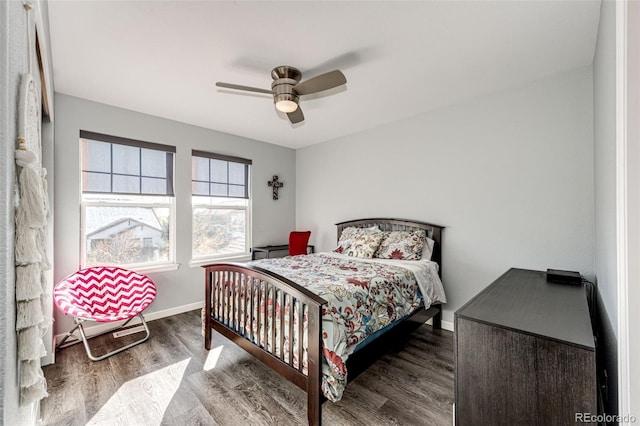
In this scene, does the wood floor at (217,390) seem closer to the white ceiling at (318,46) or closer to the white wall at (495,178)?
the white wall at (495,178)

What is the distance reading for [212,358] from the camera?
2451 millimetres

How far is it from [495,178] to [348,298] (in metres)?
2.06

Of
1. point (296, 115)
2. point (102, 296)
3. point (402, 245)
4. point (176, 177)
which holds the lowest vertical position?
point (102, 296)

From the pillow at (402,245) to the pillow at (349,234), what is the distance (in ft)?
0.88

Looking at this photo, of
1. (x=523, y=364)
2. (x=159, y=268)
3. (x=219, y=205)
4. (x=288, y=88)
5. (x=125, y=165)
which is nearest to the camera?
(x=523, y=364)

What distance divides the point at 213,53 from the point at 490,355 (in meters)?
2.61

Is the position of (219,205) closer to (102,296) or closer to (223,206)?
(223,206)

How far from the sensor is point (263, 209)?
454 centimetres

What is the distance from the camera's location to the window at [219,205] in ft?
12.5

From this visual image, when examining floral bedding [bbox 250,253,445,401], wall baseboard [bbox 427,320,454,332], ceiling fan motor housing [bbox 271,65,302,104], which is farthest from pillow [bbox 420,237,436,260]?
ceiling fan motor housing [bbox 271,65,302,104]

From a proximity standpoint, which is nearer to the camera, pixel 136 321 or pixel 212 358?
pixel 212 358

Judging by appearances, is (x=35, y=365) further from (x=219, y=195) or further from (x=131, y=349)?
(x=219, y=195)

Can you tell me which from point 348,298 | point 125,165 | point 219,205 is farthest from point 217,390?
point 125,165

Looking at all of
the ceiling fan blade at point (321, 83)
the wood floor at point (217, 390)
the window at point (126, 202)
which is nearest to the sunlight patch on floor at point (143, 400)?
the wood floor at point (217, 390)
